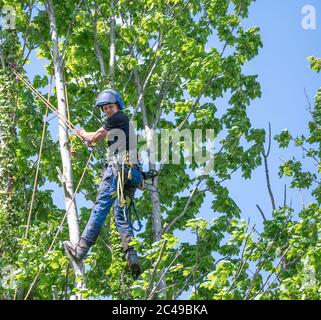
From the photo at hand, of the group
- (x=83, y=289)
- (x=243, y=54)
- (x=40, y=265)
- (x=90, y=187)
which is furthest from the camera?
(x=243, y=54)

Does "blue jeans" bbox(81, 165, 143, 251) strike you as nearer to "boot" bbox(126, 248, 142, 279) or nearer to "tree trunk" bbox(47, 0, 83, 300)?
"boot" bbox(126, 248, 142, 279)

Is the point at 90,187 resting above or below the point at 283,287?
above

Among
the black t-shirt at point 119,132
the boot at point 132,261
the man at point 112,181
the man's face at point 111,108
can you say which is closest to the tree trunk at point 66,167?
the man at point 112,181

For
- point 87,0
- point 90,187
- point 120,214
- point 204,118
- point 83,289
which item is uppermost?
point 87,0

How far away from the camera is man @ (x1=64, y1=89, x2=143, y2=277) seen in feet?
50.6

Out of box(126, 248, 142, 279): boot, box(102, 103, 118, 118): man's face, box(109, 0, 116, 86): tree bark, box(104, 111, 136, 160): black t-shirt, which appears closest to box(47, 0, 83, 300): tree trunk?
box(126, 248, 142, 279): boot

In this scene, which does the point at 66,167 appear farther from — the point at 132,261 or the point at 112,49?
the point at 112,49

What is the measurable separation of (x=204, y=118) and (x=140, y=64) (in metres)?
1.71

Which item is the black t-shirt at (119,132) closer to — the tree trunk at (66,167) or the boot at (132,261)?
the tree trunk at (66,167)

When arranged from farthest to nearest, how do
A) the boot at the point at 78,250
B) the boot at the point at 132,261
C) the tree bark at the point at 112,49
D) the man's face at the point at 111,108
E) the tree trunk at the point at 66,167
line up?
the tree bark at the point at 112,49, the tree trunk at the point at 66,167, the man's face at the point at 111,108, the boot at the point at 132,261, the boot at the point at 78,250

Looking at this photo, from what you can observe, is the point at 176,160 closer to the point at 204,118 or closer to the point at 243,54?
the point at 204,118

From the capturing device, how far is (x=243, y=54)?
75.0 feet

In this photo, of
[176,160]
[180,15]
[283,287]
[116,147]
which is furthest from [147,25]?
[283,287]

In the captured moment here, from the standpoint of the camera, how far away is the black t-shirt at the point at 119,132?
15.5m
